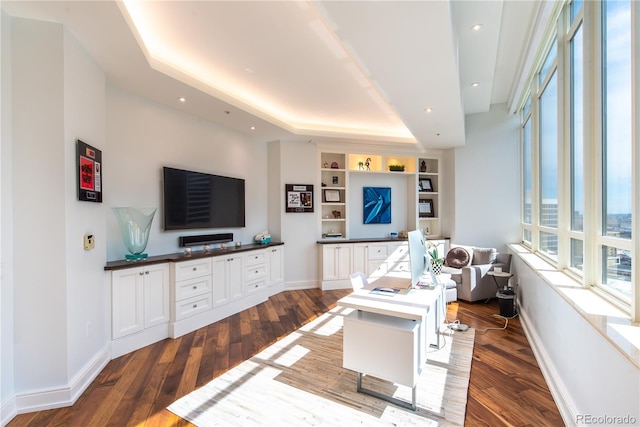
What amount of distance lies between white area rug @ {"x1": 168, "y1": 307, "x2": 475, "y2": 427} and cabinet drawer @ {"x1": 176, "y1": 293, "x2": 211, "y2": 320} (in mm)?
1125

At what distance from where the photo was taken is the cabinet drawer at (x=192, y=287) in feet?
10.8

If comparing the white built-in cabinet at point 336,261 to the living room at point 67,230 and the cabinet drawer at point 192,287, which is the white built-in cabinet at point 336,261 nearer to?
the cabinet drawer at point 192,287

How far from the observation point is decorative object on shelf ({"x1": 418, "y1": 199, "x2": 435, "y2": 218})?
609cm

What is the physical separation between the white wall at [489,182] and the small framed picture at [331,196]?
228 centimetres

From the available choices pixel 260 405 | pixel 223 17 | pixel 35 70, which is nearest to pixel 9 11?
pixel 35 70

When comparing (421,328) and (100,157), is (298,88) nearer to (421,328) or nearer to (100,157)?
(100,157)

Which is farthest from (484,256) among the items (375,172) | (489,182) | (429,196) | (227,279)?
(227,279)

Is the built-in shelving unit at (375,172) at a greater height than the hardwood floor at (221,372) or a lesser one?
Result: greater

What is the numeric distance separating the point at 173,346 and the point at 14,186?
6.49ft

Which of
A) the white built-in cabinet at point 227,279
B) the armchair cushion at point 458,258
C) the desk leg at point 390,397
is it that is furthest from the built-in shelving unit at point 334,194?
the desk leg at point 390,397

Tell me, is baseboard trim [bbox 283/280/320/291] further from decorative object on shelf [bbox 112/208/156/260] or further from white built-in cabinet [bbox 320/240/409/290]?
decorative object on shelf [bbox 112/208/156/260]

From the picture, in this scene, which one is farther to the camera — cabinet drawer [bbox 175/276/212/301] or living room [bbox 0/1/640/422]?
cabinet drawer [bbox 175/276/212/301]

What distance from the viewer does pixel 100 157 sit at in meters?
2.62

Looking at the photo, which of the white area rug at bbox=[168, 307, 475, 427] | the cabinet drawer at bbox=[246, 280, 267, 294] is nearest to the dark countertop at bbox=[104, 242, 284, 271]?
the cabinet drawer at bbox=[246, 280, 267, 294]
